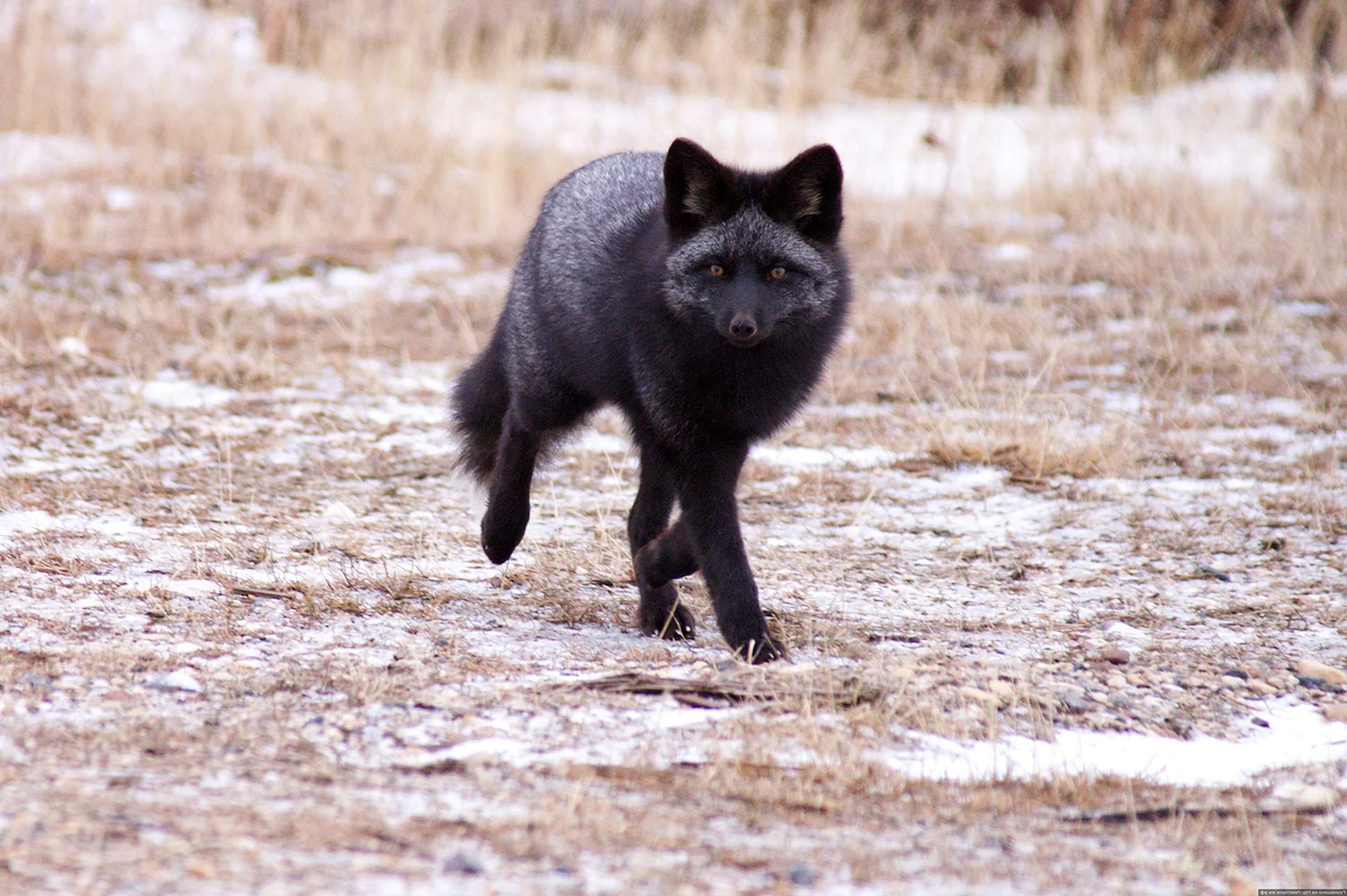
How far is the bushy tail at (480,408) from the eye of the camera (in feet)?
16.2

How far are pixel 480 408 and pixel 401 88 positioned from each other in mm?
6703

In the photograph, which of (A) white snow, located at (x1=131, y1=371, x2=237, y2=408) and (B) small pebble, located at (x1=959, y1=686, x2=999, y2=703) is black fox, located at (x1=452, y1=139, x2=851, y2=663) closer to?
(B) small pebble, located at (x1=959, y1=686, x2=999, y2=703)

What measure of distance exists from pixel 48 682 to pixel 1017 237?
8.18 m

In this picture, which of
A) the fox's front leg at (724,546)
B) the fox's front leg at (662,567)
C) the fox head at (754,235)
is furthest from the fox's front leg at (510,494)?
the fox head at (754,235)

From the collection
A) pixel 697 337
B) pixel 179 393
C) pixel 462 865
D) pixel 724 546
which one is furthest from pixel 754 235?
pixel 179 393

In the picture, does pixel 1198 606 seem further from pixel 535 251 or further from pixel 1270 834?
pixel 535 251

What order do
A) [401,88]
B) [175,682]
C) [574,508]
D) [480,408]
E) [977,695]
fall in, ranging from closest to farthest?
[175,682], [977,695], [480,408], [574,508], [401,88]

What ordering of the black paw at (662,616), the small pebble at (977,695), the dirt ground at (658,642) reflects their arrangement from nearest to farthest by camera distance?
the dirt ground at (658,642) → the small pebble at (977,695) → the black paw at (662,616)

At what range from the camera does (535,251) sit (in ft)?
15.1

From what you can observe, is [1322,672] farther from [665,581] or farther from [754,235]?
[754,235]

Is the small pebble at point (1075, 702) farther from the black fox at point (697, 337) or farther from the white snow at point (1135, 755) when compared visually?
the black fox at point (697, 337)

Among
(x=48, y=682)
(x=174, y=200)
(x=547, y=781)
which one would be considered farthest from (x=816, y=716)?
(x=174, y=200)

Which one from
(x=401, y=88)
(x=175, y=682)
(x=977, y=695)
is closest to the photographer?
(x=175, y=682)

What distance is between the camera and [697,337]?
384 cm
